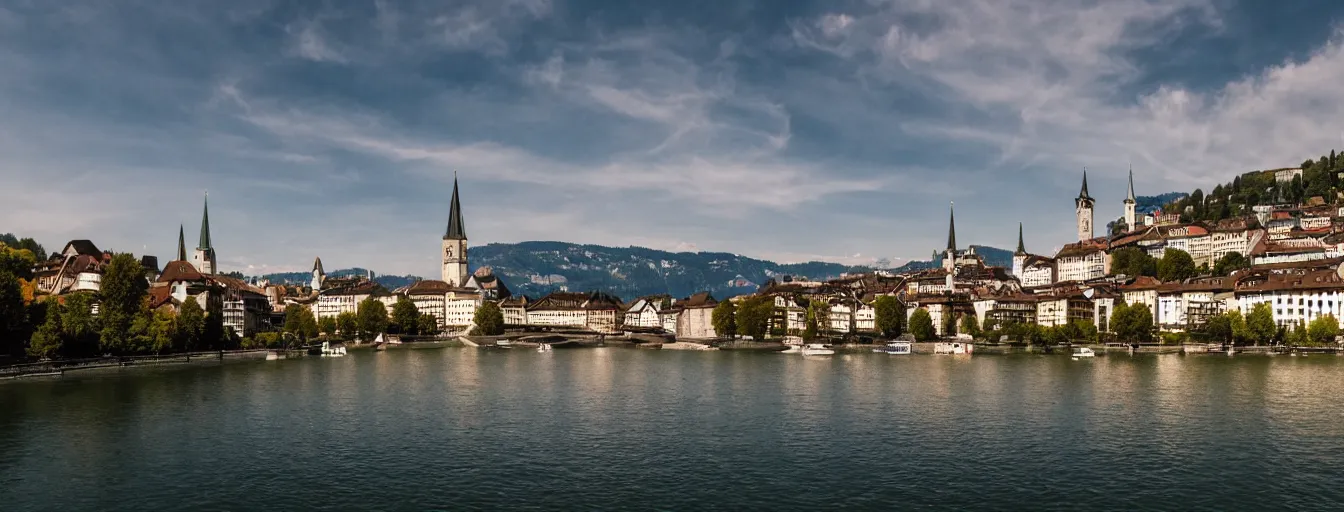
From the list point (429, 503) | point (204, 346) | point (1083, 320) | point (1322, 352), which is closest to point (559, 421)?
point (429, 503)

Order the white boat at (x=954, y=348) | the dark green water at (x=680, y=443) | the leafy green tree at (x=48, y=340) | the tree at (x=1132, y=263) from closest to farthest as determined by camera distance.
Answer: the dark green water at (x=680, y=443) < the leafy green tree at (x=48, y=340) < the white boat at (x=954, y=348) < the tree at (x=1132, y=263)

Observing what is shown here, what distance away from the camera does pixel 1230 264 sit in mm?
137250

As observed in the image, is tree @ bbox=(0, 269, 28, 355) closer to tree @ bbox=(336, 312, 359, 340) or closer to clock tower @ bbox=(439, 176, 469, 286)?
tree @ bbox=(336, 312, 359, 340)

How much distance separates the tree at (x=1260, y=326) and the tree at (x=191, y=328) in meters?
100

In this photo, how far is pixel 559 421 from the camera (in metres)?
44.9

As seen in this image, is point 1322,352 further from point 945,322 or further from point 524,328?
point 524,328

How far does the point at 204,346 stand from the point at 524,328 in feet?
238

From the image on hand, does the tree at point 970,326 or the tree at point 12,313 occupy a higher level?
the tree at point 12,313

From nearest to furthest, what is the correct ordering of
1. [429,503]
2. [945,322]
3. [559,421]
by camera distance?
[429,503] → [559,421] → [945,322]

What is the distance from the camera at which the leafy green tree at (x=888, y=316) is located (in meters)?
137

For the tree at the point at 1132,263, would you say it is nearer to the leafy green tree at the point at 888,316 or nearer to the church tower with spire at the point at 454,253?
the leafy green tree at the point at 888,316

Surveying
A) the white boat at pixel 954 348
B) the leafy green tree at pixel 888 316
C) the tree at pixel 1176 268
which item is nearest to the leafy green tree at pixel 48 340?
the white boat at pixel 954 348

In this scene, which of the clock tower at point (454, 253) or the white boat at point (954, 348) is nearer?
the white boat at point (954, 348)

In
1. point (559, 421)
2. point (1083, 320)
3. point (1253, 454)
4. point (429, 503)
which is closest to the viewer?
point (429, 503)
